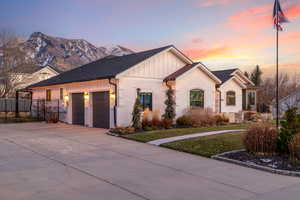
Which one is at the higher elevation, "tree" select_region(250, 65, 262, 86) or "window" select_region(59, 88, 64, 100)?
"tree" select_region(250, 65, 262, 86)

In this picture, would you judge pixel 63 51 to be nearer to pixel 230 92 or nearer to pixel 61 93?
pixel 61 93

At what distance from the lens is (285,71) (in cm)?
4962

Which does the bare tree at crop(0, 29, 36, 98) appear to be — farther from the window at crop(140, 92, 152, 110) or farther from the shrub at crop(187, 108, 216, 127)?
the shrub at crop(187, 108, 216, 127)

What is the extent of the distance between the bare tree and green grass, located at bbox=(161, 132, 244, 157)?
29065 millimetres

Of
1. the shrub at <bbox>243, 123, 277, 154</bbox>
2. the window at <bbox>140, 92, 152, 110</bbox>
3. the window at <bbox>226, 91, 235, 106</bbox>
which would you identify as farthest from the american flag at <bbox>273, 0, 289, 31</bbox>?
the window at <bbox>226, 91, 235, 106</bbox>

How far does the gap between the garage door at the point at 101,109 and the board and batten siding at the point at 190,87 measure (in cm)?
450

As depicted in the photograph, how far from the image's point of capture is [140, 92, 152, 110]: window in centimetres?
1731

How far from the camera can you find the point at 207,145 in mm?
10445

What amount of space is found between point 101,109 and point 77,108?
3.12 meters

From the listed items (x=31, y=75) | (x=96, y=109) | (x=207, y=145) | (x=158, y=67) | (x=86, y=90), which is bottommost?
(x=207, y=145)

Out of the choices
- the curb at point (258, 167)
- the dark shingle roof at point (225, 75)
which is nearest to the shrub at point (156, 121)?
the curb at point (258, 167)

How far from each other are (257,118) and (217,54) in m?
6.68

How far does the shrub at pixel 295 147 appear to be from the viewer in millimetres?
7891

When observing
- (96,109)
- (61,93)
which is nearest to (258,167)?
(96,109)
